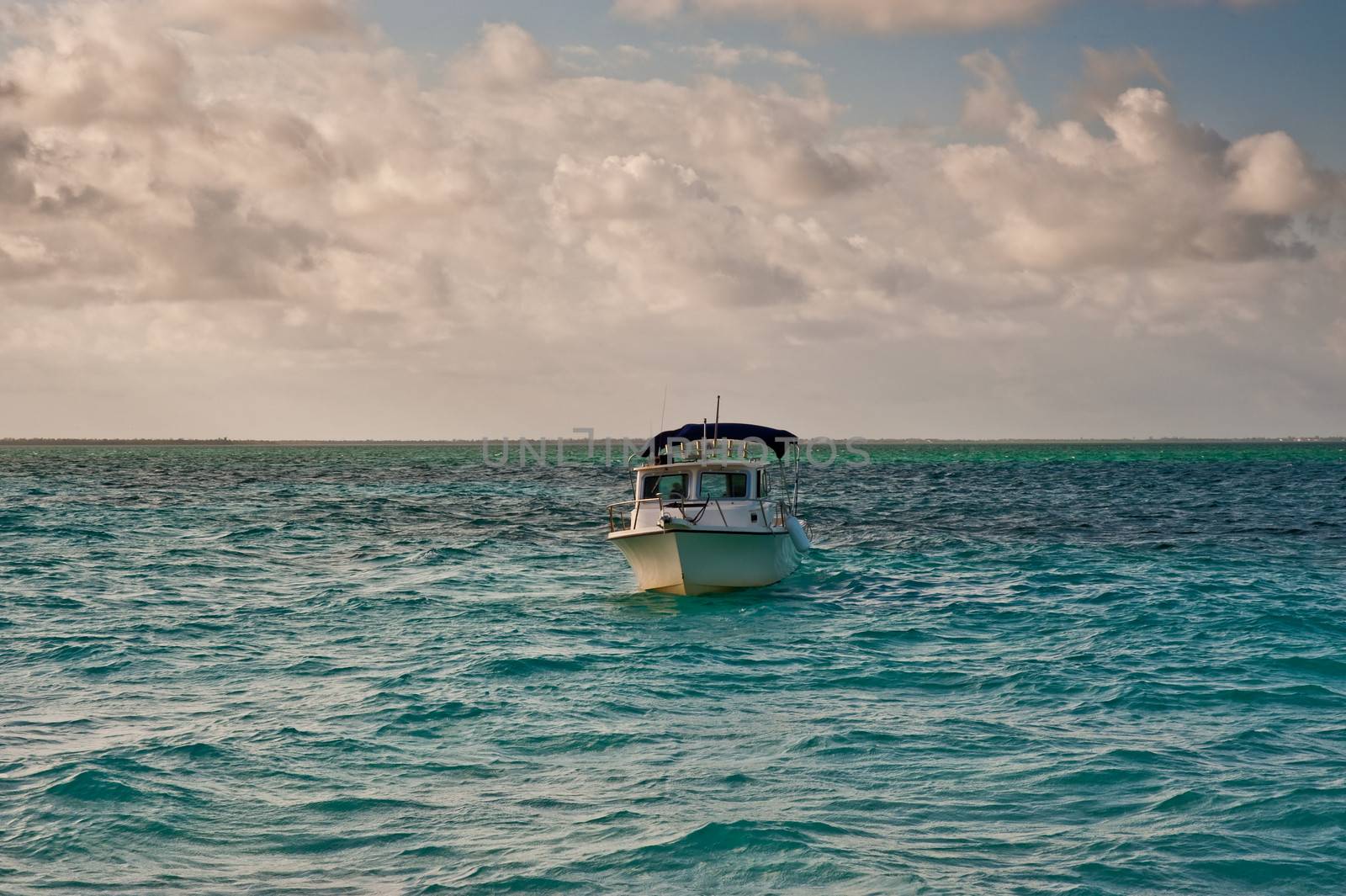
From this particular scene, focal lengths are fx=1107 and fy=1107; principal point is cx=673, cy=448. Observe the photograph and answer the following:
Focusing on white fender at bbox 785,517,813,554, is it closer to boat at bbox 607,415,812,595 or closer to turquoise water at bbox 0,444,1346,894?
boat at bbox 607,415,812,595

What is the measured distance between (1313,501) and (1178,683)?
164ft

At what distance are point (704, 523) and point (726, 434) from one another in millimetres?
4523

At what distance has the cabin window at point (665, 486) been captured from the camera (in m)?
27.7

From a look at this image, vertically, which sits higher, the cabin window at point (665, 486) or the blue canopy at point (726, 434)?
the blue canopy at point (726, 434)

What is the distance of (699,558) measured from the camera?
26.0 metres

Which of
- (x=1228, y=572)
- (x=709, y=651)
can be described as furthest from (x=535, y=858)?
(x=1228, y=572)

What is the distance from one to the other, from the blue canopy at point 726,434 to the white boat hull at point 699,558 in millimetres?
3792

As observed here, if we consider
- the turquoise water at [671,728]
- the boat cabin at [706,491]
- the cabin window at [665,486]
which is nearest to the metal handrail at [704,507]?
the boat cabin at [706,491]

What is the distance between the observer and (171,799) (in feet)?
38.2

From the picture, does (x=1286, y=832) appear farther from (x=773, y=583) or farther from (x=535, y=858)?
(x=773, y=583)

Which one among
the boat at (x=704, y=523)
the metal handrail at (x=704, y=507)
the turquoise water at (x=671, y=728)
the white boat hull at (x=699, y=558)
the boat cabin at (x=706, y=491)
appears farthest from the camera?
the boat cabin at (x=706, y=491)

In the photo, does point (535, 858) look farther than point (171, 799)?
No

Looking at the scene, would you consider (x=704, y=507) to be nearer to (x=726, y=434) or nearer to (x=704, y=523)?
(x=704, y=523)

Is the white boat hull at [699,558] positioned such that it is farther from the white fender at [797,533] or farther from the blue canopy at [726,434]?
the blue canopy at [726,434]
